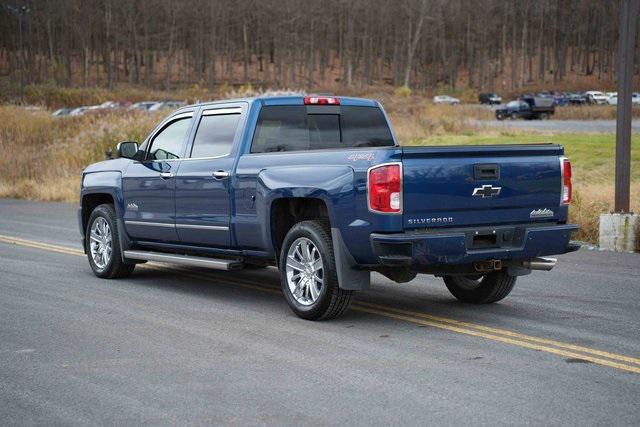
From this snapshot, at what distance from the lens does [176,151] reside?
1038 centimetres

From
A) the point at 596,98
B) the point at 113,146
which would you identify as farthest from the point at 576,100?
the point at 113,146

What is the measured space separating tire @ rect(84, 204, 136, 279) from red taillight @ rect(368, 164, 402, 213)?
4378 mm

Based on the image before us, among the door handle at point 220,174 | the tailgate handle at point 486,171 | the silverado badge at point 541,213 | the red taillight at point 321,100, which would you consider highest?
the red taillight at point 321,100

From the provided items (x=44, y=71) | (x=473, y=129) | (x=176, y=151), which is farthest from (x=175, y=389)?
(x=44, y=71)

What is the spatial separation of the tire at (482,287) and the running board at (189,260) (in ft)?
6.90

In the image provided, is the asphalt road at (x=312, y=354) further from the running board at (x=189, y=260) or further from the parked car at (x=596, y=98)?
the parked car at (x=596, y=98)

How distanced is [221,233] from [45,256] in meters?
4.93

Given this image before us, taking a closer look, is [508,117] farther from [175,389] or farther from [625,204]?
[175,389]

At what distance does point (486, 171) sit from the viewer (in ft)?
26.2

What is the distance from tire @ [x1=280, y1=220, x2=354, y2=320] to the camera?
8.12 metres

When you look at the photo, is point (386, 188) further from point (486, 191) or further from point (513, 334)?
point (513, 334)

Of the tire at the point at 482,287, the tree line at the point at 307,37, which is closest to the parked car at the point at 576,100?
the tree line at the point at 307,37

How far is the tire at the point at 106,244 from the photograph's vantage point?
11094 mm

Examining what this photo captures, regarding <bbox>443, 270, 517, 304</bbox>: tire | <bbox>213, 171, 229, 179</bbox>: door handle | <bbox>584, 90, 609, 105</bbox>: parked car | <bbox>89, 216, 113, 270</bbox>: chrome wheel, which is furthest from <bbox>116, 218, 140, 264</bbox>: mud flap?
<bbox>584, 90, 609, 105</bbox>: parked car
